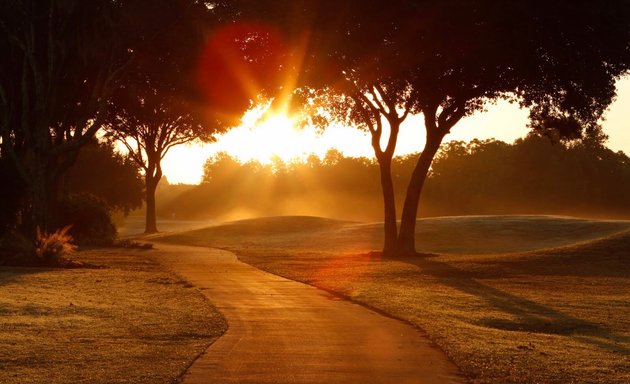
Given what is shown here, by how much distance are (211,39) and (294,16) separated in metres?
4.70

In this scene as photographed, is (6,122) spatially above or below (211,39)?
below

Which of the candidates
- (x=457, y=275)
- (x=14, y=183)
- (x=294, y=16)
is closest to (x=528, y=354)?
(x=457, y=275)

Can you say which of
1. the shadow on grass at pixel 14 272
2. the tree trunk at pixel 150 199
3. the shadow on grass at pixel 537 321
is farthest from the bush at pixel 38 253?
the tree trunk at pixel 150 199

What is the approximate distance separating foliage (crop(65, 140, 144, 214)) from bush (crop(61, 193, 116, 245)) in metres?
25.4

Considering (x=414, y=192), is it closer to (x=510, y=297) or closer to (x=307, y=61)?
(x=307, y=61)

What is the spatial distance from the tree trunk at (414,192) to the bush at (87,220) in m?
17.9

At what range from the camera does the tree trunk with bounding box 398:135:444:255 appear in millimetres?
34406

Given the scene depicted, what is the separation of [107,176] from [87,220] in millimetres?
28803

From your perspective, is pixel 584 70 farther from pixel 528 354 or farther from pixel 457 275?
pixel 528 354

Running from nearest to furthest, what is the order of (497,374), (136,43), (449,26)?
1. (497,374)
2. (449,26)
3. (136,43)

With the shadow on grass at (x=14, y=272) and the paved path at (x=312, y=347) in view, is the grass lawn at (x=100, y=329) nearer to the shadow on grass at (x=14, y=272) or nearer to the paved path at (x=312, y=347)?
the shadow on grass at (x=14, y=272)

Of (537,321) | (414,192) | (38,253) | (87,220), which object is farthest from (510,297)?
(87,220)

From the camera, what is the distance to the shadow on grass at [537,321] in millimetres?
12914

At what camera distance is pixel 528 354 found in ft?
35.4
